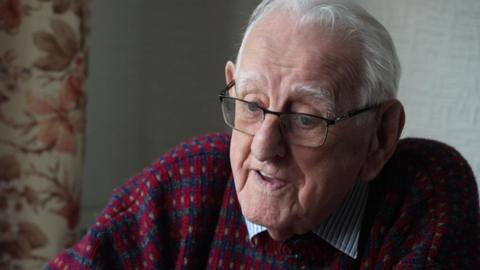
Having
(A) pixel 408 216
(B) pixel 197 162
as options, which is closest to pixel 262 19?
(B) pixel 197 162

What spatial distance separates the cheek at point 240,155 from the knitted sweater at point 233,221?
15 centimetres

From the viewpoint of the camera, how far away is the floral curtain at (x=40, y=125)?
5.16 feet

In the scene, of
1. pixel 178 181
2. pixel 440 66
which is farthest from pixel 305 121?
pixel 440 66

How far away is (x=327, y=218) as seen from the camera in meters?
1.29

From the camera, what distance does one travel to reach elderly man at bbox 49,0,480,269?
113cm

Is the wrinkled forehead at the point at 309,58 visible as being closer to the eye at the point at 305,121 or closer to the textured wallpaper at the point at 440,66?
the eye at the point at 305,121

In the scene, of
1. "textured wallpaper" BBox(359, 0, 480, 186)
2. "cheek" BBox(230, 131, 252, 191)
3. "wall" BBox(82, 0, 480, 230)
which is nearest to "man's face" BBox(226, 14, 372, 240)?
"cheek" BBox(230, 131, 252, 191)

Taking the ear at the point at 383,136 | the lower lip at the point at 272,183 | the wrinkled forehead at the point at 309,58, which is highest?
the wrinkled forehead at the point at 309,58

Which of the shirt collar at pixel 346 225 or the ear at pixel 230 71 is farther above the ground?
the ear at pixel 230 71

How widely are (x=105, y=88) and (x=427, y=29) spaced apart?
1.07 meters

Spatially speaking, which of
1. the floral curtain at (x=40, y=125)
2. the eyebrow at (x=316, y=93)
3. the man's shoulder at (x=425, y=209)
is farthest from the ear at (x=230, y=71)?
the floral curtain at (x=40, y=125)

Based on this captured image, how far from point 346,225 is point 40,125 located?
83 cm

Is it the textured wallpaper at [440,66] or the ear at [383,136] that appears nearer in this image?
the ear at [383,136]

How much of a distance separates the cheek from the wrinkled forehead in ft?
0.37
